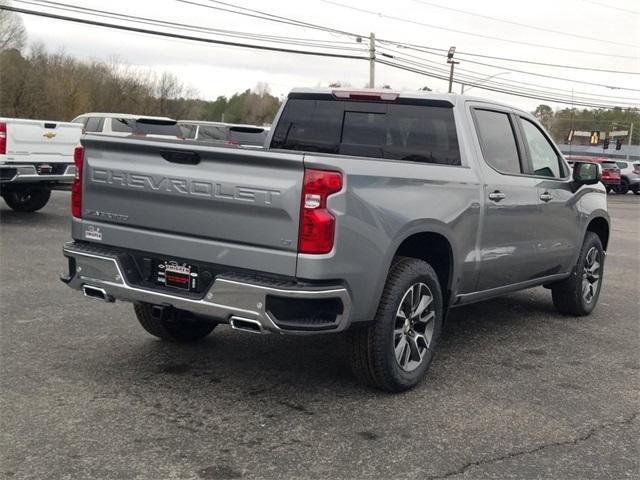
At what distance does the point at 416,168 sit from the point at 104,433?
2.35m

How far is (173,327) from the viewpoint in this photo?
5398 millimetres

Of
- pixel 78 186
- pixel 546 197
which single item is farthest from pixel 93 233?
pixel 546 197

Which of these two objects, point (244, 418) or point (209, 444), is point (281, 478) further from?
point (244, 418)

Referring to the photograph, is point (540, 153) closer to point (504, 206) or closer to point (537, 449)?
point (504, 206)

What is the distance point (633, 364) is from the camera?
5602mm

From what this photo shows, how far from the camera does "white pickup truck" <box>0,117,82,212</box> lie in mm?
11625

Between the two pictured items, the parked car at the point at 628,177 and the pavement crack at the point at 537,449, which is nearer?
the pavement crack at the point at 537,449

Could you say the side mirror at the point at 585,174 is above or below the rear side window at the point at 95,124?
above

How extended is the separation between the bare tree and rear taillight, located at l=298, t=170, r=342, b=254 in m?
57.9

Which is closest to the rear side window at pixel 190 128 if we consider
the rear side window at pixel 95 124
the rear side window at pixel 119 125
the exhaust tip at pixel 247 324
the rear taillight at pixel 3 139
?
the rear side window at pixel 119 125

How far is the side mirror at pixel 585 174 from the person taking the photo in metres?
6.69

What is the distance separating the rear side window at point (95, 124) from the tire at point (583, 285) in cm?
1578

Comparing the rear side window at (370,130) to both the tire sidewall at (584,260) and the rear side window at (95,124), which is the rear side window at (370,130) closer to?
the tire sidewall at (584,260)

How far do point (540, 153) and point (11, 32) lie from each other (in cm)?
5810
